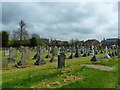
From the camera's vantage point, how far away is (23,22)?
192 feet

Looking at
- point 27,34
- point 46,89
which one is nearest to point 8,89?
point 46,89

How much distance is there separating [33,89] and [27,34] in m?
54.0

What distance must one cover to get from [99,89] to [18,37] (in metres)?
56.0

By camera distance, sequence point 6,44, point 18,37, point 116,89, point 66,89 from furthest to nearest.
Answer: point 18,37 → point 6,44 → point 116,89 → point 66,89

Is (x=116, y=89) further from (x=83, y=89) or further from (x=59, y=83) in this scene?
(x=59, y=83)

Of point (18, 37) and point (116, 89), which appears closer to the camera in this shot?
point (116, 89)

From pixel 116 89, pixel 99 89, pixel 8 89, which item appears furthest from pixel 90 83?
pixel 8 89

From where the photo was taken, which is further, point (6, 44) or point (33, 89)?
point (6, 44)

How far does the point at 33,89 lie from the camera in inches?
193

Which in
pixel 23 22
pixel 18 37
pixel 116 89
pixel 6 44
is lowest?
pixel 116 89

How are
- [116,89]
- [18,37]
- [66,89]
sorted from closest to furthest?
[66,89] < [116,89] < [18,37]

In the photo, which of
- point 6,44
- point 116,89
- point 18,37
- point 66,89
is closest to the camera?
point 66,89

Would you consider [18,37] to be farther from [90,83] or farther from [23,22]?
[90,83]

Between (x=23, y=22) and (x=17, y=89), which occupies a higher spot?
(x=23, y=22)
